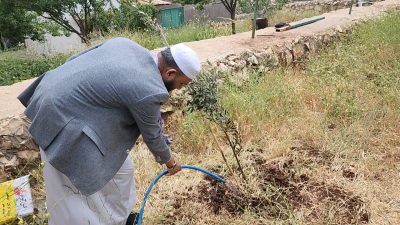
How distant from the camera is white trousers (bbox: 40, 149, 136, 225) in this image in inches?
69.6

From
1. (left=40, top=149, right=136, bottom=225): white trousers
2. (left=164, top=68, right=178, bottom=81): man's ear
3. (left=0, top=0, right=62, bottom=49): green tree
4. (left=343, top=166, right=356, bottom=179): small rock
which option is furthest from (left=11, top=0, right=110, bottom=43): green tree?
(left=343, top=166, right=356, bottom=179): small rock

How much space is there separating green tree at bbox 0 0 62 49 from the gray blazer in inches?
359

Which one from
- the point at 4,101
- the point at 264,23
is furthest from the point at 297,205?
the point at 264,23

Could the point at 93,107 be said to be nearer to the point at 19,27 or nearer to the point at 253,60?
the point at 253,60

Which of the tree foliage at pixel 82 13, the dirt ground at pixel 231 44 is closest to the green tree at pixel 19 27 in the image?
the tree foliage at pixel 82 13

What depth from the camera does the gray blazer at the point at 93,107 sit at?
153 centimetres

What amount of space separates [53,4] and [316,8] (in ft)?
36.7

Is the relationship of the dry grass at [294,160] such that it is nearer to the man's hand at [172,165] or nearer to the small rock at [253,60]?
the man's hand at [172,165]

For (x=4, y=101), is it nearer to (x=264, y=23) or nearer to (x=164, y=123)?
(x=164, y=123)

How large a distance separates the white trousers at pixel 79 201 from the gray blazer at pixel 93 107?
0.46 feet

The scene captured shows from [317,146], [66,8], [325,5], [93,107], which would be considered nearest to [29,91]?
[93,107]

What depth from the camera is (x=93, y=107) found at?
62.3 inches

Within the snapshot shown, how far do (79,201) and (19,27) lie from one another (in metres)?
10.9

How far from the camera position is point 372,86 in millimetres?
3717
